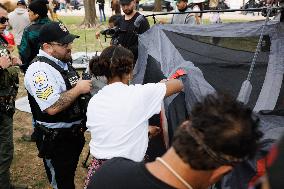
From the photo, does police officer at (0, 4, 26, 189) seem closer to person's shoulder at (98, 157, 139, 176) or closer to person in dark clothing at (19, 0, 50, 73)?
person in dark clothing at (19, 0, 50, 73)

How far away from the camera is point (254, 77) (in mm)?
3410

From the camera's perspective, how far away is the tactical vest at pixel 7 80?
10.4ft

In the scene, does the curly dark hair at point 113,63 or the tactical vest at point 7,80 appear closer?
the curly dark hair at point 113,63

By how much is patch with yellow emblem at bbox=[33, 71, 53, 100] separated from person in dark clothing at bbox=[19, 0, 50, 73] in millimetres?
1721

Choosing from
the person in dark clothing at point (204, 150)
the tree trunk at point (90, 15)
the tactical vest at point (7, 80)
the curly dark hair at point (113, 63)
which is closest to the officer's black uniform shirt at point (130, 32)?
the tactical vest at point (7, 80)

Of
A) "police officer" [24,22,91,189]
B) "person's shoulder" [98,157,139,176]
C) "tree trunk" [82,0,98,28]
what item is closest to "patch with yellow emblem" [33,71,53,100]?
"police officer" [24,22,91,189]

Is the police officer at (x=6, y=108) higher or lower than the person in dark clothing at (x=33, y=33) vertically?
lower

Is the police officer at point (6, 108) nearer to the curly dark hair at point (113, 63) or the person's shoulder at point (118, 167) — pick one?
the curly dark hair at point (113, 63)

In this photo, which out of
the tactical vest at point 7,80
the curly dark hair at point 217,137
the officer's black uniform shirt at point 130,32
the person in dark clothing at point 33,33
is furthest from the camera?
the officer's black uniform shirt at point 130,32

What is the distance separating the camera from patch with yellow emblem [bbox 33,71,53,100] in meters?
2.63

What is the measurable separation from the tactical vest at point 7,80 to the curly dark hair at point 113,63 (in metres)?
1.27

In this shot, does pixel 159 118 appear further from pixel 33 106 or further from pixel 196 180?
pixel 196 180

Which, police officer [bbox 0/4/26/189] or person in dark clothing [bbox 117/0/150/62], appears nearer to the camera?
police officer [bbox 0/4/26/189]

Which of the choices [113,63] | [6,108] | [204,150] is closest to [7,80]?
[6,108]
